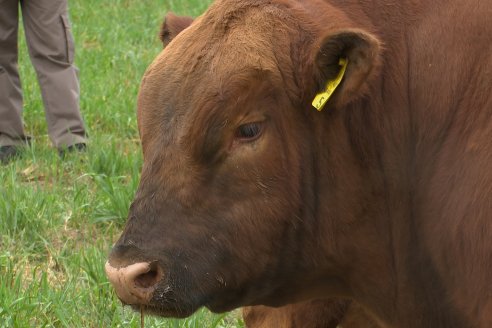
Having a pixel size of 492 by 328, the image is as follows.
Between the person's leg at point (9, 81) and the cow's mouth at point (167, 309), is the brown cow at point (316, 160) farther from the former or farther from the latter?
the person's leg at point (9, 81)

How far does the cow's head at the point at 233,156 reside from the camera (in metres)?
3.24

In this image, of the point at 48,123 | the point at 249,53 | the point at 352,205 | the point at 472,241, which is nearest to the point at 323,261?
the point at 352,205

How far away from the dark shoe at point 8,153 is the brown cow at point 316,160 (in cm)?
360

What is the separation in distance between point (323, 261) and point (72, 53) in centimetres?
432

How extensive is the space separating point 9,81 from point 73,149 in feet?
2.66

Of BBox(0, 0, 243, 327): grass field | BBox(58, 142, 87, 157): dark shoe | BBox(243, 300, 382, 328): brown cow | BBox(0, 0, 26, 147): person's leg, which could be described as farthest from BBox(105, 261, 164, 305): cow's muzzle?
BBox(0, 0, 26, 147): person's leg

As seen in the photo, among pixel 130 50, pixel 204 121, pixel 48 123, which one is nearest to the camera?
pixel 204 121

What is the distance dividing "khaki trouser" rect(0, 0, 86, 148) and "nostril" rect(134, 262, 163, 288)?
13.1 ft

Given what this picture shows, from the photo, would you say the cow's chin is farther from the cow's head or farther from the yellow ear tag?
the yellow ear tag

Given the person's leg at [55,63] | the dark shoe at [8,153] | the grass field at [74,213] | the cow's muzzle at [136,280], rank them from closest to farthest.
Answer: the cow's muzzle at [136,280], the grass field at [74,213], the dark shoe at [8,153], the person's leg at [55,63]

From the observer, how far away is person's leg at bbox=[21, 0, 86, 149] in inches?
283

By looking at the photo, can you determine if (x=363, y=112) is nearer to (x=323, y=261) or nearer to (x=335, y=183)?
(x=335, y=183)

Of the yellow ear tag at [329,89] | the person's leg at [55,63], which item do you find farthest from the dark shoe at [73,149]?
the yellow ear tag at [329,89]

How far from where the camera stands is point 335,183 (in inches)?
133
